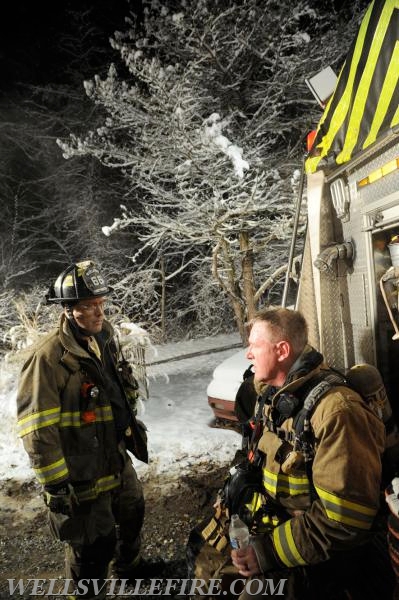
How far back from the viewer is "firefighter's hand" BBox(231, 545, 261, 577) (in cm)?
181

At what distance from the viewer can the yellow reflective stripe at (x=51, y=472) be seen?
246cm

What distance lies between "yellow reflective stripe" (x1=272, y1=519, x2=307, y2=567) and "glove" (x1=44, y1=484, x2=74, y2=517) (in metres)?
1.43

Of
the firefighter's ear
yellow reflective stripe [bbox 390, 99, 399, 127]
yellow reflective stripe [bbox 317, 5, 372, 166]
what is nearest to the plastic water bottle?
the firefighter's ear

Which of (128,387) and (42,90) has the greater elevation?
(42,90)

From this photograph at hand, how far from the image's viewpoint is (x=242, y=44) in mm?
9602

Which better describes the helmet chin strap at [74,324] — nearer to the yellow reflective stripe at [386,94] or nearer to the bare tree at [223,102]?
the yellow reflective stripe at [386,94]

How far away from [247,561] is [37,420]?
1.52 meters

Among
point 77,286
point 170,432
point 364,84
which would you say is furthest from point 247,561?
point 170,432

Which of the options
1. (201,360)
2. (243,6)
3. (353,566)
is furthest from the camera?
(201,360)

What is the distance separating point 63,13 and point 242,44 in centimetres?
1054

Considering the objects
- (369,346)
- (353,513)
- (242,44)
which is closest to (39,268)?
(242,44)

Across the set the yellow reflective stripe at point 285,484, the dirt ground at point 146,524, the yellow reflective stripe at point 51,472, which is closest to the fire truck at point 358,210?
the yellow reflective stripe at point 285,484

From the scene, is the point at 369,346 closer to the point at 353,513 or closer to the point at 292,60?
the point at 353,513

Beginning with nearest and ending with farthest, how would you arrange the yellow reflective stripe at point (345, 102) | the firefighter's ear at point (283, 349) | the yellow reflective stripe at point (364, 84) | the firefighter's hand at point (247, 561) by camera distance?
the firefighter's hand at point (247, 561)
the firefighter's ear at point (283, 349)
the yellow reflective stripe at point (364, 84)
the yellow reflective stripe at point (345, 102)
